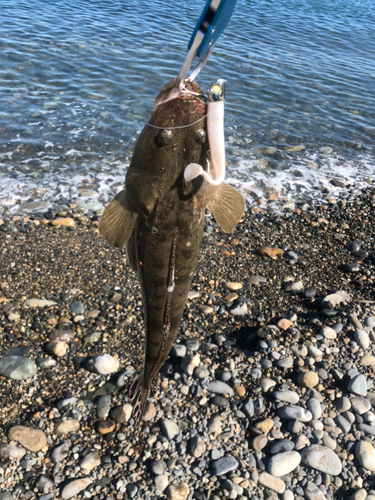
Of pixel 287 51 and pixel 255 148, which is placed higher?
pixel 287 51

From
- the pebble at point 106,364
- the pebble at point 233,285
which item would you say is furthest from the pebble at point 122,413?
the pebble at point 233,285

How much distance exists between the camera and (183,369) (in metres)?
4.81

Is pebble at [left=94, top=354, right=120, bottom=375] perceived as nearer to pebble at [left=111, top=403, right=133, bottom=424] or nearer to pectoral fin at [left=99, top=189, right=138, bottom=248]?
pebble at [left=111, top=403, right=133, bottom=424]

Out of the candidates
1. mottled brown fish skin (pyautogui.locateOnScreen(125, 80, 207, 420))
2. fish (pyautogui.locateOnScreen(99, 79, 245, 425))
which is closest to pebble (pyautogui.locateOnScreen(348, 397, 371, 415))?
fish (pyautogui.locateOnScreen(99, 79, 245, 425))

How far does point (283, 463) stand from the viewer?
3980 mm

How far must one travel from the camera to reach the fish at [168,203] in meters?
3.04

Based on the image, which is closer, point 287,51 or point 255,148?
point 255,148

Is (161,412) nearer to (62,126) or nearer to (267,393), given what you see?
(267,393)

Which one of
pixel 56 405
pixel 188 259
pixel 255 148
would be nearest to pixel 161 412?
pixel 56 405

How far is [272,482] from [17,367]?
9.11 feet

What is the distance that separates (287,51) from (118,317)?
57.1 feet

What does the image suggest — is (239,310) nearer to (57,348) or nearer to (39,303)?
(57,348)

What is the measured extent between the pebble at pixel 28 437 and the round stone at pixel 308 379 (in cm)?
263

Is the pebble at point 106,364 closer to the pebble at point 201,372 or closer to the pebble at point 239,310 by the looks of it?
the pebble at point 201,372
